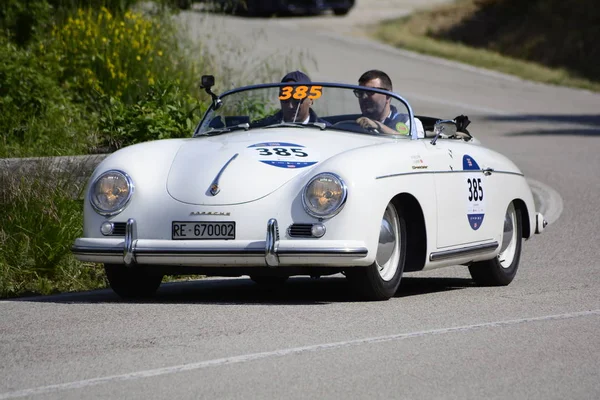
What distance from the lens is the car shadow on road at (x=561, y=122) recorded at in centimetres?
2084

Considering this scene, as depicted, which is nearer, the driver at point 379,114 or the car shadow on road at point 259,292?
the car shadow on road at point 259,292

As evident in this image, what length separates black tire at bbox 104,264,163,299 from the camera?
26.7ft

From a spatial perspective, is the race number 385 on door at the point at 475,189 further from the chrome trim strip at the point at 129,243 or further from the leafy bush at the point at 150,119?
the leafy bush at the point at 150,119

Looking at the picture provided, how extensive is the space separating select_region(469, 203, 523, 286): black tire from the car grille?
2.24 metres

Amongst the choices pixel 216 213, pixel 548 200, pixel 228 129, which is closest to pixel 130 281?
pixel 216 213

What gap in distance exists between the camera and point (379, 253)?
7.85 meters

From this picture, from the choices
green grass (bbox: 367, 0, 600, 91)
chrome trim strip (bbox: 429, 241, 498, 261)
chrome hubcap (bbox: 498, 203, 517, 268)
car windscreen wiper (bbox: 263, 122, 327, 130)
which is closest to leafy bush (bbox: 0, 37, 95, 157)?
car windscreen wiper (bbox: 263, 122, 327, 130)

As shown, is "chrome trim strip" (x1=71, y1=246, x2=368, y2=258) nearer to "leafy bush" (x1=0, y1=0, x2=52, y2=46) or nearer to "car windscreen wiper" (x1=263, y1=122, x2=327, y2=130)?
"car windscreen wiper" (x1=263, y1=122, x2=327, y2=130)

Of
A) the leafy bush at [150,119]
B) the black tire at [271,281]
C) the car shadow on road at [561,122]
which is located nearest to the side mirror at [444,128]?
the black tire at [271,281]

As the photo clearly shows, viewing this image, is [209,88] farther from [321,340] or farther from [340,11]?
[340,11]

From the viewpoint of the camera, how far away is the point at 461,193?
28.6ft

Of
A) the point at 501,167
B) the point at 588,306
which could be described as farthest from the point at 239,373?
the point at 501,167

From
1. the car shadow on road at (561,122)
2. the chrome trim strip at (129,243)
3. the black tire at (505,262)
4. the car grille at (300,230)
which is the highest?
the car grille at (300,230)

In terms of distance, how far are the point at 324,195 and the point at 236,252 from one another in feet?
1.99
